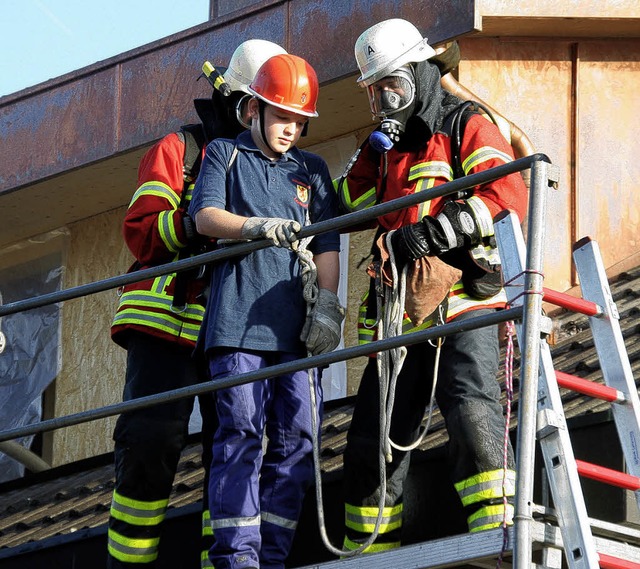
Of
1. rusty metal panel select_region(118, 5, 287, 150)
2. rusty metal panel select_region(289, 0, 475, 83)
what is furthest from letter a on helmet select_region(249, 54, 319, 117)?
rusty metal panel select_region(118, 5, 287, 150)

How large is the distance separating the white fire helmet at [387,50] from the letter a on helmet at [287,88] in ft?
0.73

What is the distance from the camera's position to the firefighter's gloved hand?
5.05 metres

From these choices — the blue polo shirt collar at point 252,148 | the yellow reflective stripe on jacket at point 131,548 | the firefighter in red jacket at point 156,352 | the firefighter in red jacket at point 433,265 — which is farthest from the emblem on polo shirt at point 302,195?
the yellow reflective stripe on jacket at point 131,548

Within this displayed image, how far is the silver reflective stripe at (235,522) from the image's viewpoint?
15.9 feet

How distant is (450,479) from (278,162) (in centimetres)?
131

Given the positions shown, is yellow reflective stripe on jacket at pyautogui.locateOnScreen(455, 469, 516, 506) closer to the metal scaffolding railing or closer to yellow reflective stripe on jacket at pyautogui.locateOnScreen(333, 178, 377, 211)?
the metal scaffolding railing

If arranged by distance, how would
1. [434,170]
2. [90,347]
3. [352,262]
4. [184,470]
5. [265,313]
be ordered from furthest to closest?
1. [90,347]
2. [352,262]
3. [184,470]
4. [434,170]
5. [265,313]

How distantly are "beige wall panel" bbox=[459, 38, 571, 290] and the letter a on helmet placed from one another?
9.39 feet

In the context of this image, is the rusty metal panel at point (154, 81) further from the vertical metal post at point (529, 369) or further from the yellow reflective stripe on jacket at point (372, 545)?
the vertical metal post at point (529, 369)

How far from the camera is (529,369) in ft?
13.6

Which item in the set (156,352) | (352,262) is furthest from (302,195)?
(352,262)

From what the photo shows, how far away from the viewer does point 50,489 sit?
27.1 feet

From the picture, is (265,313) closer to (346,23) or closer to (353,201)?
(353,201)

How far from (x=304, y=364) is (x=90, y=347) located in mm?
5047
